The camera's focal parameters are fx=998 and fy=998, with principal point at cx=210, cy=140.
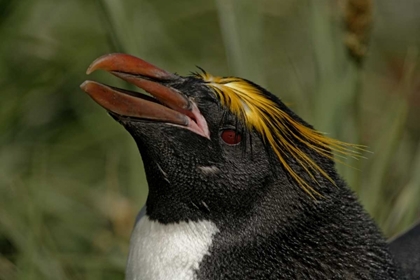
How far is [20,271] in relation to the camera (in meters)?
3.63

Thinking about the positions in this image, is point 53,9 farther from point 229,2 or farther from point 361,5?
point 361,5

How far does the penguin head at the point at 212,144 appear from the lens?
9.51 ft

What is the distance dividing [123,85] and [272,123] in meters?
1.07

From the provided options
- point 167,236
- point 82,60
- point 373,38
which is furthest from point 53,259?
point 373,38

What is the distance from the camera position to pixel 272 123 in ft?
9.79

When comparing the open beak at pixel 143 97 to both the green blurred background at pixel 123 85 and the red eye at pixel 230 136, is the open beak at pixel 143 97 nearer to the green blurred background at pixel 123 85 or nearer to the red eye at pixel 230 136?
the red eye at pixel 230 136

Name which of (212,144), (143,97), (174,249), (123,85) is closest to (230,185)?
(212,144)

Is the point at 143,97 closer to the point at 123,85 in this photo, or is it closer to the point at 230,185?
the point at 230,185

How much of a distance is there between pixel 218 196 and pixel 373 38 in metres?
3.41

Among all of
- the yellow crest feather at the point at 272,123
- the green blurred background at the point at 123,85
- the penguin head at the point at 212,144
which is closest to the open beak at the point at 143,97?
the penguin head at the point at 212,144

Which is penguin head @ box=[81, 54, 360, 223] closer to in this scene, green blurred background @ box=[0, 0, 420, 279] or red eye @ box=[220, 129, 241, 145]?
red eye @ box=[220, 129, 241, 145]

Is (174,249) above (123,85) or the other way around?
the other way around

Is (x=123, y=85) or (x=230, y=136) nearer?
(x=230, y=136)

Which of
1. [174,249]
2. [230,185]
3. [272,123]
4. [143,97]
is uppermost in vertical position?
[143,97]
